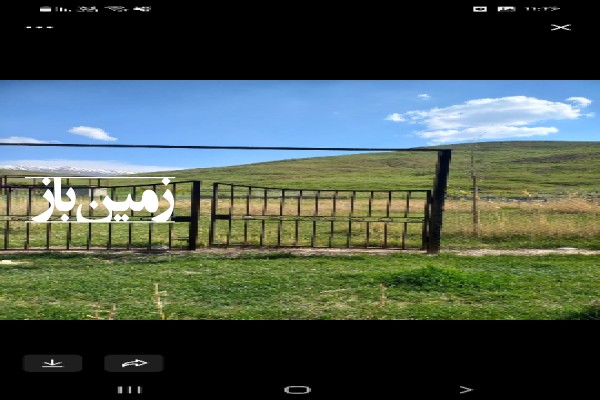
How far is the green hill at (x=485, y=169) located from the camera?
1668 inches

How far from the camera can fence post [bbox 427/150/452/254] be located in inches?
274

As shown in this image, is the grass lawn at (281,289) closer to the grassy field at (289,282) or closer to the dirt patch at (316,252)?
the grassy field at (289,282)

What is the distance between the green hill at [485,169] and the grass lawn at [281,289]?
31.2 m

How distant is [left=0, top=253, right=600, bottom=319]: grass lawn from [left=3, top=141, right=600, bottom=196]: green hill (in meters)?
31.2
